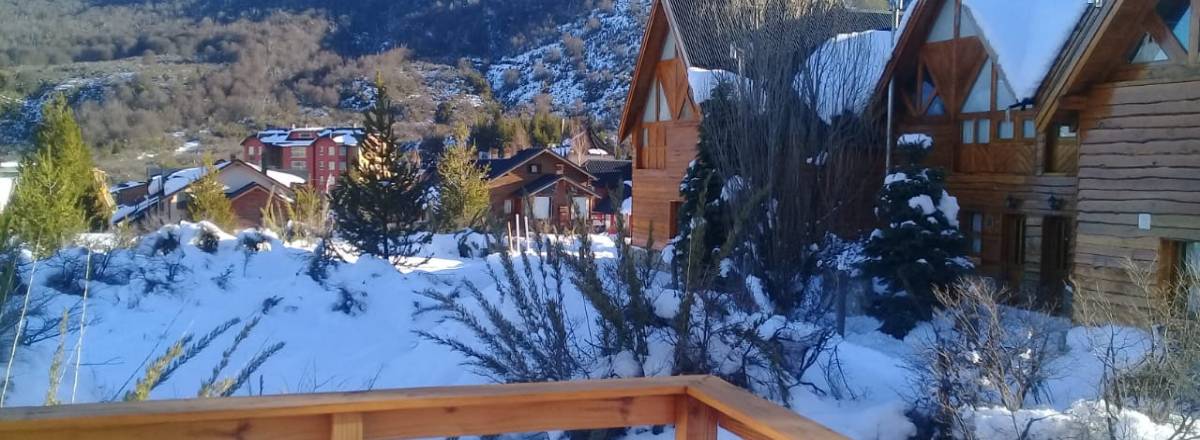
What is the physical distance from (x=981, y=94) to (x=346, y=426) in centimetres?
1494

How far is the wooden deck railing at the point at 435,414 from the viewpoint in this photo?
2445 mm

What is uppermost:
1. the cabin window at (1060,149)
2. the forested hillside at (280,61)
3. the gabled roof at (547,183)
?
the forested hillside at (280,61)

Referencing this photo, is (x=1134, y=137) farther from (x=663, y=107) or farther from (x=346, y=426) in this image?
(x=663, y=107)

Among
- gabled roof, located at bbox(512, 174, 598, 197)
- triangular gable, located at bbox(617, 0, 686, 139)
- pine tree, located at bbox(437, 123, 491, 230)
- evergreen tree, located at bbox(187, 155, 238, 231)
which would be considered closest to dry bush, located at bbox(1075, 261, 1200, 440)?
triangular gable, located at bbox(617, 0, 686, 139)

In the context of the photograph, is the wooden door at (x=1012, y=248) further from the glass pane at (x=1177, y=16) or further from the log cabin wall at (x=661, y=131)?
the log cabin wall at (x=661, y=131)

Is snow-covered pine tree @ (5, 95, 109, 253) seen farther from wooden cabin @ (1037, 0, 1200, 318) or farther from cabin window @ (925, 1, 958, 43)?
cabin window @ (925, 1, 958, 43)

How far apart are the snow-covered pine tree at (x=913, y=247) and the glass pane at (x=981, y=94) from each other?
234cm

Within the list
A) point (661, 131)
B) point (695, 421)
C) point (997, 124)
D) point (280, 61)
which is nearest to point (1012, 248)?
point (997, 124)

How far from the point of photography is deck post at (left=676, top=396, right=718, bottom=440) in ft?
9.40

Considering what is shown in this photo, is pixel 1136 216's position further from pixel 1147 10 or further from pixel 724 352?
pixel 724 352

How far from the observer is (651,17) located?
71.2 ft

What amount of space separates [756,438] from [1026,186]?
44.8 feet

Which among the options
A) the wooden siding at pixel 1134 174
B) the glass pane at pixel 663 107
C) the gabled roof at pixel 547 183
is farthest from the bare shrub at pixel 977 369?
the gabled roof at pixel 547 183

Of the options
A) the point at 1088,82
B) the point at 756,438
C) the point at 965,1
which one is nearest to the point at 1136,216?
the point at 1088,82
